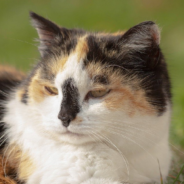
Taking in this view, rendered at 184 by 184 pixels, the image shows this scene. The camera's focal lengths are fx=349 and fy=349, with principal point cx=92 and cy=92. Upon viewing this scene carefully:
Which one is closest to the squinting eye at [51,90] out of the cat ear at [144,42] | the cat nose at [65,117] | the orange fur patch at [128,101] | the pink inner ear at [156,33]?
the cat nose at [65,117]

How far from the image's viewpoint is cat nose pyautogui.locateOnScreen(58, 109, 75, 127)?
1587 millimetres

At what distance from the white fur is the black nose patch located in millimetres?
24

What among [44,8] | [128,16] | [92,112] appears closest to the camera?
[92,112]

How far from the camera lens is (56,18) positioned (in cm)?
619

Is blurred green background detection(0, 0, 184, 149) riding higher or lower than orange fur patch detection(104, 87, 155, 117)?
higher

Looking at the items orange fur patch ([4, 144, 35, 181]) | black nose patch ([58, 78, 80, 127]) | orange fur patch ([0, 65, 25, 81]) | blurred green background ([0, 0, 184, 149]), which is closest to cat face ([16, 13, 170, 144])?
black nose patch ([58, 78, 80, 127])

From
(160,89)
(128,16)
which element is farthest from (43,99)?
(128,16)

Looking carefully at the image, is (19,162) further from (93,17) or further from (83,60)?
(93,17)

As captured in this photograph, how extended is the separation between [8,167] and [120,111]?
70 cm

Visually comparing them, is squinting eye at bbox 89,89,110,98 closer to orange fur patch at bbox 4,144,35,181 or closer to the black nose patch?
the black nose patch

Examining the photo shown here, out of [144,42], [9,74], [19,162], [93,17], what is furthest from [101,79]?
[93,17]

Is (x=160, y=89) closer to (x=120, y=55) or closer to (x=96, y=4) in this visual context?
(x=120, y=55)

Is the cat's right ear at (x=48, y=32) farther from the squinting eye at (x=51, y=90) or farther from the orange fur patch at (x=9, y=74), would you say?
the orange fur patch at (x=9, y=74)

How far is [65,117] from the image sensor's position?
159cm
